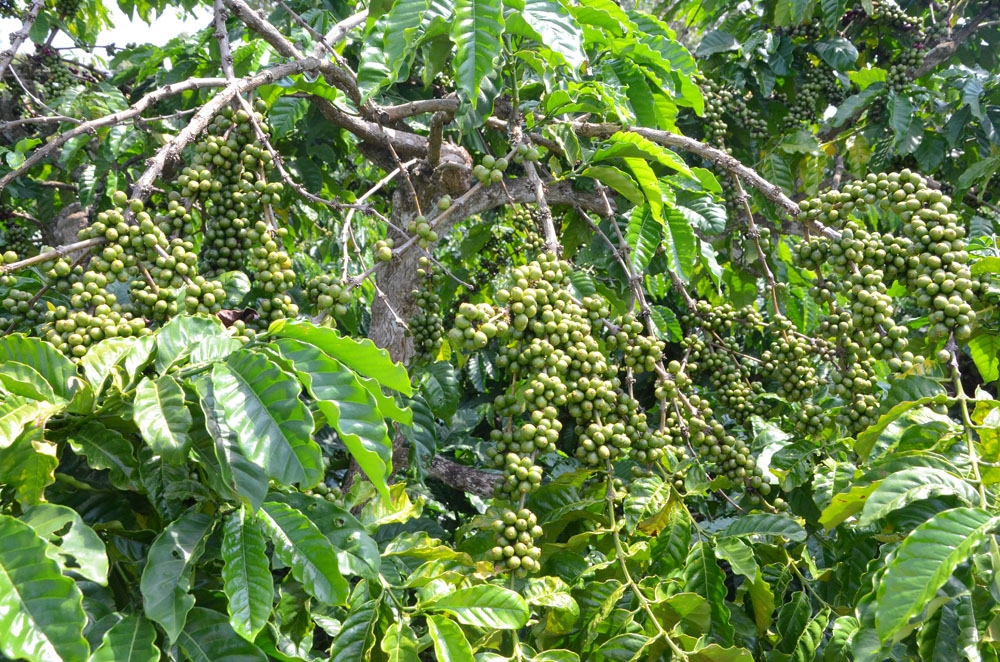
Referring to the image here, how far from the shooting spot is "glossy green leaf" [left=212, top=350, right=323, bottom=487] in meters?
1.05

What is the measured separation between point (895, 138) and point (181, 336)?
3.28 m

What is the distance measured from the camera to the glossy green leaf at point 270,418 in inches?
41.4

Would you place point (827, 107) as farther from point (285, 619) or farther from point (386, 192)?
point (285, 619)

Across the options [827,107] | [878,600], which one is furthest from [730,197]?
[878,600]

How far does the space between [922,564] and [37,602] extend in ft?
3.91

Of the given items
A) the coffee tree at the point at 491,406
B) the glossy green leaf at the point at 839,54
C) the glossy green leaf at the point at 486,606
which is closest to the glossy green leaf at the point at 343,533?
the coffee tree at the point at 491,406

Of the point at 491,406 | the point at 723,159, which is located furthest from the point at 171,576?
the point at 723,159

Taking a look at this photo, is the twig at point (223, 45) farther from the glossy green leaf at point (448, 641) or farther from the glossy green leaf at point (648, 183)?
the glossy green leaf at point (448, 641)

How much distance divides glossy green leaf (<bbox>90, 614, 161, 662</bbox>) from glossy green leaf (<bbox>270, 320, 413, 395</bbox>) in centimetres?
49

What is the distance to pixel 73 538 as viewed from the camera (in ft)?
3.40

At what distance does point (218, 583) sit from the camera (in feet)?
4.28

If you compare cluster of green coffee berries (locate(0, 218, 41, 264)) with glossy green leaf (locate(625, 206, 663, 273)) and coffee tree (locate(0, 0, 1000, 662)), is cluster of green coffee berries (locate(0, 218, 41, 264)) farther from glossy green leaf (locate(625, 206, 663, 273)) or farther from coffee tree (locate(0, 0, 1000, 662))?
glossy green leaf (locate(625, 206, 663, 273))

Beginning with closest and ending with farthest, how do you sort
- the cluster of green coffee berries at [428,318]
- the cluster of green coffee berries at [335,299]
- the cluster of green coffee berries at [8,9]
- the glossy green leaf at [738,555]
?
the glossy green leaf at [738,555] < the cluster of green coffee berries at [335,299] < the cluster of green coffee berries at [428,318] < the cluster of green coffee berries at [8,9]

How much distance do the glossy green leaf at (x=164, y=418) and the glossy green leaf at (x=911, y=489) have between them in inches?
42.6
